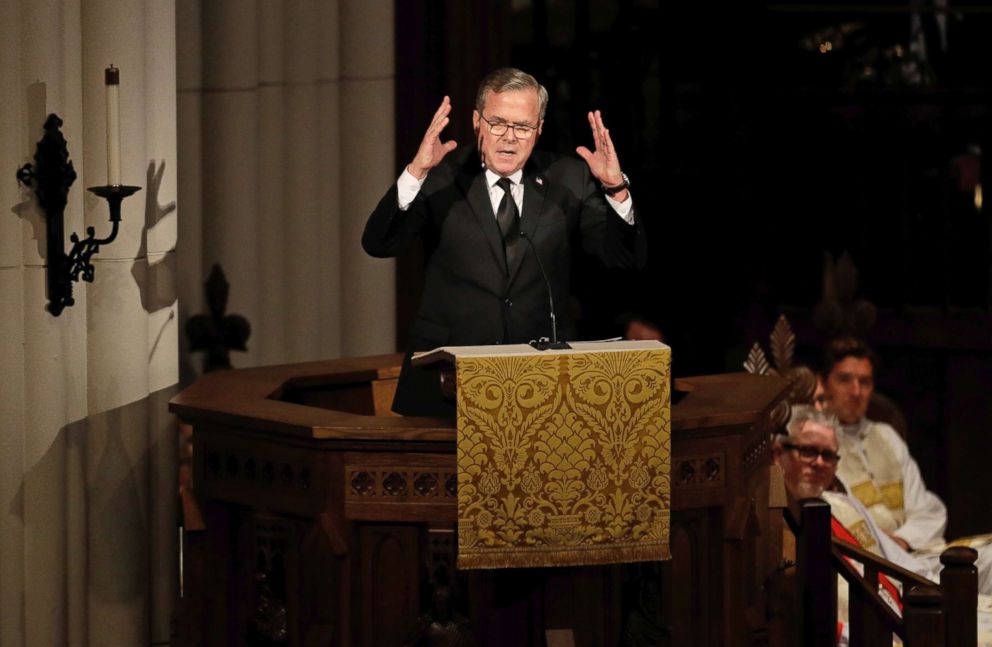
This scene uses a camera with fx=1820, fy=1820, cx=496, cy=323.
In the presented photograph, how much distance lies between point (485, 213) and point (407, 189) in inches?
8.9

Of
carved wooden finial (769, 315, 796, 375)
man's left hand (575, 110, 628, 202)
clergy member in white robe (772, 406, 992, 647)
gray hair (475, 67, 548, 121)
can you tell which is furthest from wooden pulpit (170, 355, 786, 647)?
carved wooden finial (769, 315, 796, 375)

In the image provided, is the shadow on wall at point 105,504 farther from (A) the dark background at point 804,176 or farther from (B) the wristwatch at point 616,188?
(A) the dark background at point 804,176

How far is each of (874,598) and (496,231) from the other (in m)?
1.48

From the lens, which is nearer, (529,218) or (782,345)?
(529,218)

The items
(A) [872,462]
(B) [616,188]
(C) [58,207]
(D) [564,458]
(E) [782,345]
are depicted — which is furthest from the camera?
(A) [872,462]

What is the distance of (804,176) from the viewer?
8.86 metres

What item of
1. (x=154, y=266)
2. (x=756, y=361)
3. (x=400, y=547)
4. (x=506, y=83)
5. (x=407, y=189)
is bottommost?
(x=400, y=547)

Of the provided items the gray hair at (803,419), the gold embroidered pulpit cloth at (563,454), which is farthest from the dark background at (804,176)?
the gold embroidered pulpit cloth at (563,454)

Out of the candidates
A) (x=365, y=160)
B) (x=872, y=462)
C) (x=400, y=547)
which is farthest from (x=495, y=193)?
(x=872, y=462)

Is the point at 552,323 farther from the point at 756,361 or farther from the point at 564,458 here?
the point at 756,361

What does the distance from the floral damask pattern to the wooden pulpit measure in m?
0.10

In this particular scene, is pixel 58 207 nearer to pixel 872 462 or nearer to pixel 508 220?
pixel 508 220

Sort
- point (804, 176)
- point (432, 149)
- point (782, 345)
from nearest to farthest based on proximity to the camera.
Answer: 1. point (432, 149)
2. point (782, 345)
3. point (804, 176)

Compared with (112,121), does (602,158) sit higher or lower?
lower
